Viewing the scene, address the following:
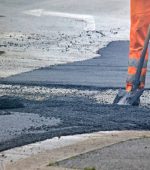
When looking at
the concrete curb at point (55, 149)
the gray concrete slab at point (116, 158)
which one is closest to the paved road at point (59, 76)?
the concrete curb at point (55, 149)

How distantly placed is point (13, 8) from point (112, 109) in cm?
1689

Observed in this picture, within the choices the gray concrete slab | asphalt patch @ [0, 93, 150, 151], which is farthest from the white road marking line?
the gray concrete slab

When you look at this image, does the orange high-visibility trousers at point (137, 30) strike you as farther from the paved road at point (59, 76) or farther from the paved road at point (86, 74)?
the paved road at point (86, 74)

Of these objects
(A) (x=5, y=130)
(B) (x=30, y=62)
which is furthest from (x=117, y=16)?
(A) (x=5, y=130)

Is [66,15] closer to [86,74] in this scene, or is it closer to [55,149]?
[86,74]

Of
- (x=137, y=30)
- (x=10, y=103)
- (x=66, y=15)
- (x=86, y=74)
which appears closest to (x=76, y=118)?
(x=10, y=103)

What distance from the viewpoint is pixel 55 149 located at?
7.28m

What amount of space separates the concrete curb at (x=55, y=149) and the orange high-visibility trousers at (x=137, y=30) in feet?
8.72

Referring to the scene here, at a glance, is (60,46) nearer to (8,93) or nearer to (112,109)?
(8,93)

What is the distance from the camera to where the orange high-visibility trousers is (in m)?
10.4

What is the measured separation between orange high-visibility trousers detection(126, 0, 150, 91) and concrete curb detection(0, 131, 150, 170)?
2.66 metres

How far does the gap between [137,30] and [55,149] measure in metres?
3.62

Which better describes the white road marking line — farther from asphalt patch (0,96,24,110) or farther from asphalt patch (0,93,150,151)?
asphalt patch (0,96,24,110)

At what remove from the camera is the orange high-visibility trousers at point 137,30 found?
10.4m
